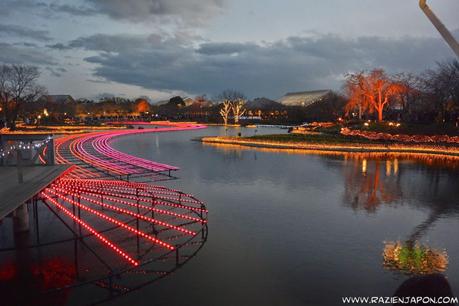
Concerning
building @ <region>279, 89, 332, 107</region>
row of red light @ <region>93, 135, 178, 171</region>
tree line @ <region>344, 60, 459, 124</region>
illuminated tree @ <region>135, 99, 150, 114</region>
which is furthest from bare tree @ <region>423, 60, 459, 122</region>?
illuminated tree @ <region>135, 99, 150, 114</region>

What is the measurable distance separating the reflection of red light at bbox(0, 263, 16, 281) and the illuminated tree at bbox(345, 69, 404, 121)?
203ft

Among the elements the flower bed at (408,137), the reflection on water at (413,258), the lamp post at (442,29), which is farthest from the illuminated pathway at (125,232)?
the flower bed at (408,137)

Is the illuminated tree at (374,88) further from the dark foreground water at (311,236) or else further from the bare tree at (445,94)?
the dark foreground water at (311,236)

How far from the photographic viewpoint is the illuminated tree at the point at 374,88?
6464cm

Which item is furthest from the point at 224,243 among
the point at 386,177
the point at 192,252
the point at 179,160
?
the point at 179,160

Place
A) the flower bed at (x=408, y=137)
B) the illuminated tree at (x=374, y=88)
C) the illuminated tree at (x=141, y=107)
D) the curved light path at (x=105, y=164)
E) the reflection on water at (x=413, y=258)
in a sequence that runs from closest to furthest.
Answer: the reflection on water at (x=413, y=258)
the curved light path at (x=105, y=164)
the flower bed at (x=408, y=137)
the illuminated tree at (x=374, y=88)
the illuminated tree at (x=141, y=107)

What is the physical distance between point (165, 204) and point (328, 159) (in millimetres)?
21934

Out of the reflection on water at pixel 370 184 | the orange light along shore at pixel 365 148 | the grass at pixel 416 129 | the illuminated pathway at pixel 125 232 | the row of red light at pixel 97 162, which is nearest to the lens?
the illuminated pathway at pixel 125 232

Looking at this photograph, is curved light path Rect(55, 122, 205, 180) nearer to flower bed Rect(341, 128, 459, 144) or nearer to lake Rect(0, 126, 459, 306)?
lake Rect(0, 126, 459, 306)

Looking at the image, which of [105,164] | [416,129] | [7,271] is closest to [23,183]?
[7,271]

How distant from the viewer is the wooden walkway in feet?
29.9

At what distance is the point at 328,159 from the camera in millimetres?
35500

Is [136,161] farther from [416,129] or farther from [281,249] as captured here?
[416,129]

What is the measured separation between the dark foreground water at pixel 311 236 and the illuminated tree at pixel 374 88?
128ft
